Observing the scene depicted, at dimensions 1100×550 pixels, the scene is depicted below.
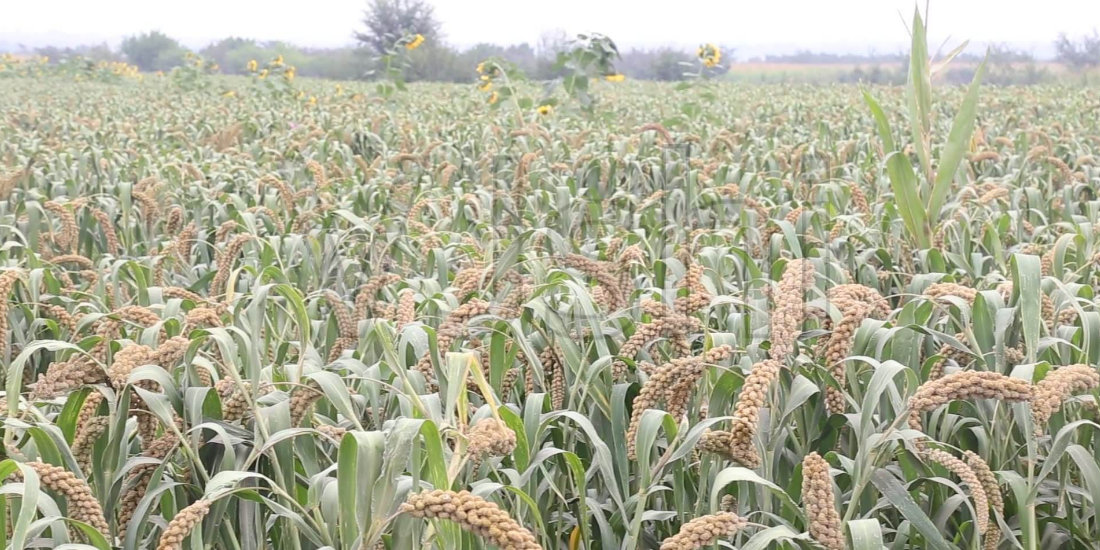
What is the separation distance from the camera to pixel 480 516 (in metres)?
1.14

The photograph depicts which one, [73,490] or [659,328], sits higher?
[659,328]

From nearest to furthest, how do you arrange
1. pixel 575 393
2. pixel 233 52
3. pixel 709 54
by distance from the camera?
pixel 575 393 < pixel 709 54 < pixel 233 52

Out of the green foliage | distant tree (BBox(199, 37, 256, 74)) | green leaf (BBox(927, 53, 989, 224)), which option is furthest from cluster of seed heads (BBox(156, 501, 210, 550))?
distant tree (BBox(199, 37, 256, 74))

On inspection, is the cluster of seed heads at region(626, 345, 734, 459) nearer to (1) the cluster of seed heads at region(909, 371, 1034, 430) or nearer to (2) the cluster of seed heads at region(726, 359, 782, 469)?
(2) the cluster of seed heads at region(726, 359, 782, 469)

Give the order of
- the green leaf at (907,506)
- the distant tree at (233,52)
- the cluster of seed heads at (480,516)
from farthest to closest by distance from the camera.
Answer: the distant tree at (233,52) < the green leaf at (907,506) < the cluster of seed heads at (480,516)

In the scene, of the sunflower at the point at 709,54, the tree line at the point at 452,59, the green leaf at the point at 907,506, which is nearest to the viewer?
the green leaf at the point at 907,506

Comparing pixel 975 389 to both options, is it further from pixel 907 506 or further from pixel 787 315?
pixel 787 315

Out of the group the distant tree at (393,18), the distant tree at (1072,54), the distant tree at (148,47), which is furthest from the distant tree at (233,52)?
the distant tree at (1072,54)

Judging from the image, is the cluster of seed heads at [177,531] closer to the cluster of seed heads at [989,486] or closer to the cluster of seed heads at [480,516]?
the cluster of seed heads at [480,516]

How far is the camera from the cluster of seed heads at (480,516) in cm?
112

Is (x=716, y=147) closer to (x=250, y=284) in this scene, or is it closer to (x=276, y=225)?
(x=276, y=225)

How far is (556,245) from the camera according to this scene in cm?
350

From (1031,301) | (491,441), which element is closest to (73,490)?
(491,441)

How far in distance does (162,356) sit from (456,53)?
31.5 m
